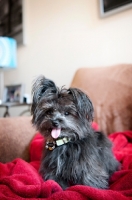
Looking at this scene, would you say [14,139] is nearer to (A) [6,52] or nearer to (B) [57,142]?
(B) [57,142]

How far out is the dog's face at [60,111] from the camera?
922 millimetres

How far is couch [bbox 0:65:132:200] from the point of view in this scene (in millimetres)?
738

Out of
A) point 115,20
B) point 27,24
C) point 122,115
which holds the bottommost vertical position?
point 122,115

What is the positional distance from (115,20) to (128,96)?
2.59ft

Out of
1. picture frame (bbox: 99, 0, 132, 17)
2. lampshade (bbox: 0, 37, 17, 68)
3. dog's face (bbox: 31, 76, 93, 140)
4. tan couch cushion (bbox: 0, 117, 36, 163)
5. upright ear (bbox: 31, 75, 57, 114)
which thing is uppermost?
picture frame (bbox: 99, 0, 132, 17)

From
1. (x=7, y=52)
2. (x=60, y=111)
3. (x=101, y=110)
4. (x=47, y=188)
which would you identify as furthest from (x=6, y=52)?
(x=47, y=188)

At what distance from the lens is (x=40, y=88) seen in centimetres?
100

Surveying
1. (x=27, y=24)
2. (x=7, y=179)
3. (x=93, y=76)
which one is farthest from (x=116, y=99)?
(x=27, y=24)

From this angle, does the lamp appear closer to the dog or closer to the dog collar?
the dog

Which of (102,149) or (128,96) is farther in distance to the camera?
(128,96)

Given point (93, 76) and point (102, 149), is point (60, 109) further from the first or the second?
point (93, 76)

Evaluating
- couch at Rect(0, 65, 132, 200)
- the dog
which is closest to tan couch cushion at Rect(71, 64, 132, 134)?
couch at Rect(0, 65, 132, 200)

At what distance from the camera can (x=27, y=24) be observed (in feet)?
8.29

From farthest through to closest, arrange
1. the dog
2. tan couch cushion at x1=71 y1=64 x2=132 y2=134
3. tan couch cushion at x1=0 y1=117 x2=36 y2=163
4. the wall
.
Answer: the wall
tan couch cushion at x1=71 y1=64 x2=132 y2=134
tan couch cushion at x1=0 y1=117 x2=36 y2=163
the dog
